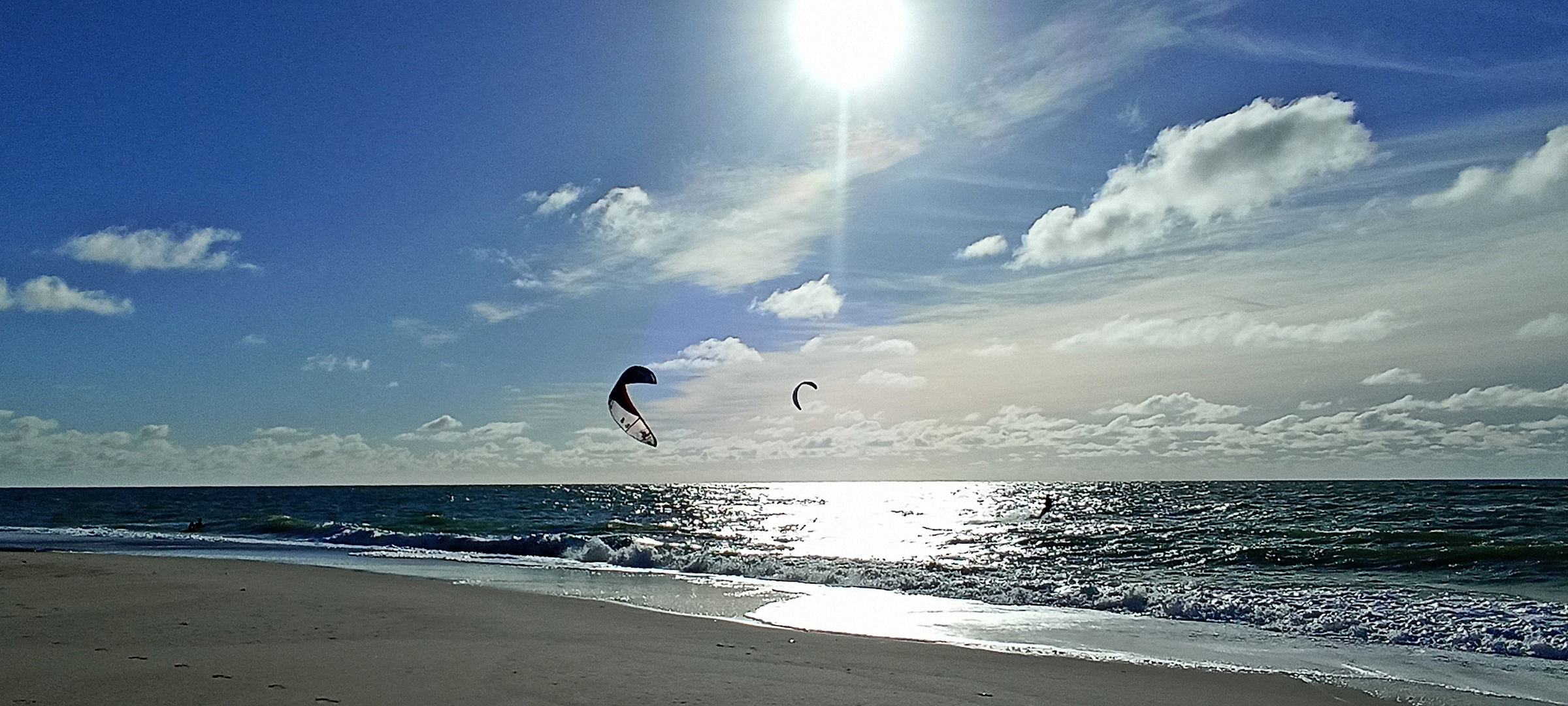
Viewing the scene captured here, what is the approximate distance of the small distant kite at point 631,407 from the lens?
50.2ft

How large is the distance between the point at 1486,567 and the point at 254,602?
78.2ft

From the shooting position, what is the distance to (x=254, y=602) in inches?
473

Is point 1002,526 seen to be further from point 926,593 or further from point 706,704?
point 706,704

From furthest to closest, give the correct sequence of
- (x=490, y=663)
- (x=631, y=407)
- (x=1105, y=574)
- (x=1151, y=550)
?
(x=1151, y=550)
(x=1105, y=574)
(x=631, y=407)
(x=490, y=663)

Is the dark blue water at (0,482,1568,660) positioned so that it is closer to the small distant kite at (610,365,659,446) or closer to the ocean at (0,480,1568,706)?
the ocean at (0,480,1568,706)

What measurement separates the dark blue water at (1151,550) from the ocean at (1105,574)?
11 cm

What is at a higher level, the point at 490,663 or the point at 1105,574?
the point at 490,663

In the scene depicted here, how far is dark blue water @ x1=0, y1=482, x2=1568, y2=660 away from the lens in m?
14.2

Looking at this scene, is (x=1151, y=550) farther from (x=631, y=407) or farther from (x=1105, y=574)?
(x=631, y=407)

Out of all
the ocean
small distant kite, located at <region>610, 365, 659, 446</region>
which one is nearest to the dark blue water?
the ocean

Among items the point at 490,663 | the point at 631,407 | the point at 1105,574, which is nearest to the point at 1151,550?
the point at 1105,574

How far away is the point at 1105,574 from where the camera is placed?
2108cm

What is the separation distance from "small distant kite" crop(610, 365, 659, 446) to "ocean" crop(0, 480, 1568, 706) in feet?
8.90

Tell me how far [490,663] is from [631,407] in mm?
8252
